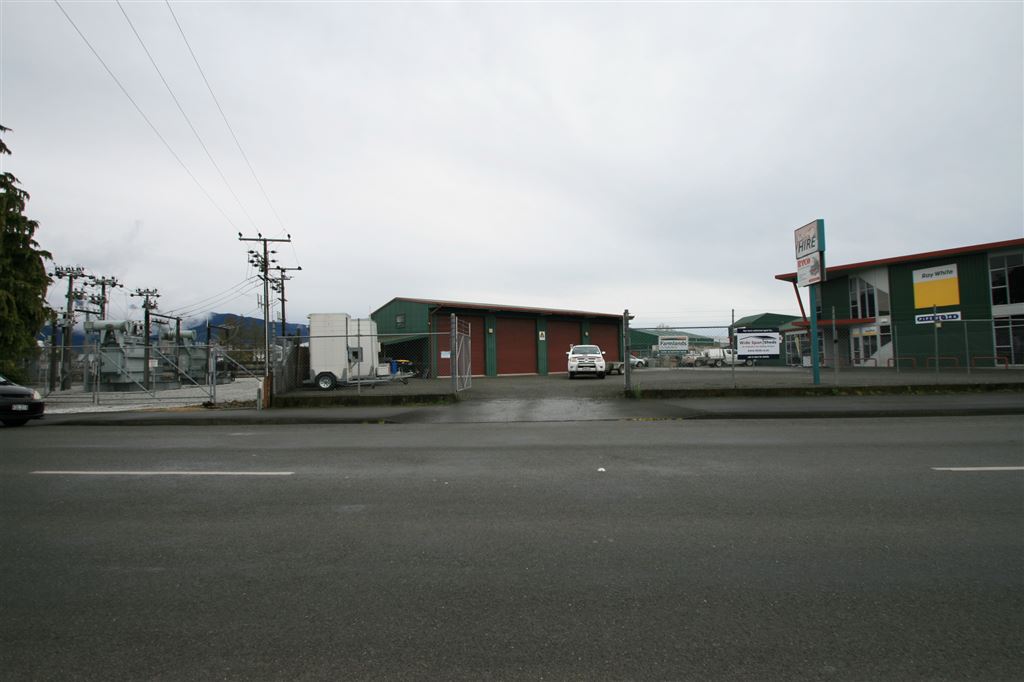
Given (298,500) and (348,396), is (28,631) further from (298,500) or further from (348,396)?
(348,396)

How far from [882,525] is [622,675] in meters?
3.16

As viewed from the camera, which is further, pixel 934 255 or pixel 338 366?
pixel 934 255

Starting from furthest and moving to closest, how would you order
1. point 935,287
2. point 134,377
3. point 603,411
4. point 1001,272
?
point 935,287 < point 1001,272 < point 134,377 < point 603,411

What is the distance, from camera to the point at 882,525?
4.36 m

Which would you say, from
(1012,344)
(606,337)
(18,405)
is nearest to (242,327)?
(606,337)

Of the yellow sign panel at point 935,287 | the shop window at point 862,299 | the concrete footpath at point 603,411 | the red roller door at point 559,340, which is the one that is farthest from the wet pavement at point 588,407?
the shop window at point 862,299

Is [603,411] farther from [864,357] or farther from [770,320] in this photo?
[770,320]

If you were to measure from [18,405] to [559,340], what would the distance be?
29.7 meters

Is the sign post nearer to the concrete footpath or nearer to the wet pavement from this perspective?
the wet pavement

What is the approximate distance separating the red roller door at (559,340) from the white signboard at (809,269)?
20.9 meters

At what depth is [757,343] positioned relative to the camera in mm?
16531

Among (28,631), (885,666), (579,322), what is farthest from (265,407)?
(579,322)

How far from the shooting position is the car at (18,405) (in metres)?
12.4

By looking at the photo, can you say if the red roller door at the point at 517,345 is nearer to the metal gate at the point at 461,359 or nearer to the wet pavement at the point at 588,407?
the metal gate at the point at 461,359
